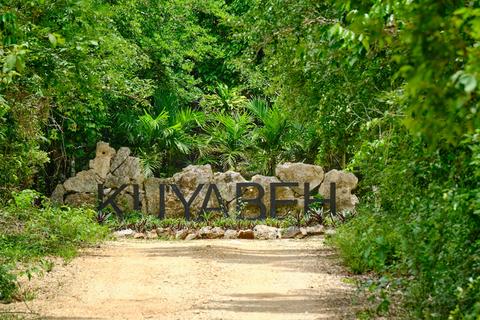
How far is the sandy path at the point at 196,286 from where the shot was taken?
413 inches

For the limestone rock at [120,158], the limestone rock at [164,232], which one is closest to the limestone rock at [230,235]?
the limestone rock at [164,232]

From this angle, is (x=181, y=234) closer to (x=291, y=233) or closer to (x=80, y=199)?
(x=291, y=233)

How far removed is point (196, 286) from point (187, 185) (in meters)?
14.7

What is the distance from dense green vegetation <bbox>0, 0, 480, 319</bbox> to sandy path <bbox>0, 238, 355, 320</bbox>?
2.74 feet

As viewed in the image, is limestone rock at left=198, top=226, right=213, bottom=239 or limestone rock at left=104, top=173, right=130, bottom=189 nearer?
limestone rock at left=198, top=226, right=213, bottom=239

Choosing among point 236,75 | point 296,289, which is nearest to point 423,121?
point 296,289

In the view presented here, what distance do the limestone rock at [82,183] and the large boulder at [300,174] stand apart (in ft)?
16.7

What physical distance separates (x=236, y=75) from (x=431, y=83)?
31.4 meters

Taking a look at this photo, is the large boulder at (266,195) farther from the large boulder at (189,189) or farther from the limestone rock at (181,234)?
the limestone rock at (181,234)

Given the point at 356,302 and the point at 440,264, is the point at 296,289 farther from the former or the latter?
the point at 440,264

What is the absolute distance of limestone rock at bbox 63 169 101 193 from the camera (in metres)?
27.7

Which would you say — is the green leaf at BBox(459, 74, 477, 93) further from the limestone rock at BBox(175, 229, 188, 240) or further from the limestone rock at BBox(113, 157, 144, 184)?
the limestone rock at BBox(113, 157, 144, 184)

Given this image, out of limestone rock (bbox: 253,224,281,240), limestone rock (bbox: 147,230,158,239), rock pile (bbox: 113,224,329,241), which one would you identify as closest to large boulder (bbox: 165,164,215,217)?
rock pile (bbox: 113,224,329,241)

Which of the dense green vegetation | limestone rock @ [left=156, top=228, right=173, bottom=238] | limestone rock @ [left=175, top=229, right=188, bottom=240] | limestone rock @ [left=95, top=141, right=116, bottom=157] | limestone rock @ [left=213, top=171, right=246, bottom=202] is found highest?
the dense green vegetation
